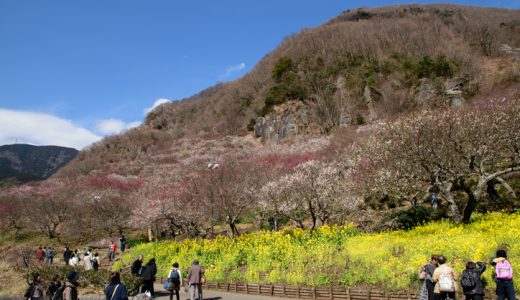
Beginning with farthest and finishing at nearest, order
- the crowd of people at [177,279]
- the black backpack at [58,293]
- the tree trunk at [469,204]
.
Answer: the tree trunk at [469,204], the crowd of people at [177,279], the black backpack at [58,293]

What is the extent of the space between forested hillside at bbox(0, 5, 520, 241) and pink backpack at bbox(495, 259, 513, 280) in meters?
8.12

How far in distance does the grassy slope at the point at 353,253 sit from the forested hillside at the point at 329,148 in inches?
111

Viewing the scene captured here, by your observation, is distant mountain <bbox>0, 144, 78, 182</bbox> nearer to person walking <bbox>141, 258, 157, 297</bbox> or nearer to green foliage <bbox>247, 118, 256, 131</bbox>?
green foliage <bbox>247, 118, 256, 131</bbox>

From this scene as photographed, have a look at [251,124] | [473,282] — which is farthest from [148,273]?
[251,124]

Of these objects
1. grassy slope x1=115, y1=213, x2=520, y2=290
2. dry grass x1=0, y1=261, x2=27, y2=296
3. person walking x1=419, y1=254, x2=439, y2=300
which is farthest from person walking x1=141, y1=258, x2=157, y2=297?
dry grass x1=0, y1=261, x2=27, y2=296

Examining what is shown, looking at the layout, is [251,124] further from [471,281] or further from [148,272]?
[471,281]

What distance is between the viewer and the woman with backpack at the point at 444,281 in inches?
380

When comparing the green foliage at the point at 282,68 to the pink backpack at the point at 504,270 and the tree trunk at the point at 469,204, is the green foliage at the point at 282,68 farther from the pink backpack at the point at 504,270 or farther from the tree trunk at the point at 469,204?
the pink backpack at the point at 504,270

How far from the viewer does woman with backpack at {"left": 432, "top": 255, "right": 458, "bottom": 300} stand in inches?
380

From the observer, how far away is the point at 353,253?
15.8 m

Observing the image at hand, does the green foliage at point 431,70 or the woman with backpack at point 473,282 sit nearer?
the woman with backpack at point 473,282

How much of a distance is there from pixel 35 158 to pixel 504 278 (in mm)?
198832

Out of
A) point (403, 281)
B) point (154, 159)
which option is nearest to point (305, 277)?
point (403, 281)

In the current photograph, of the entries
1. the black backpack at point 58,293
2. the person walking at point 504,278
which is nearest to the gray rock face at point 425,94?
the person walking at point 504,278
